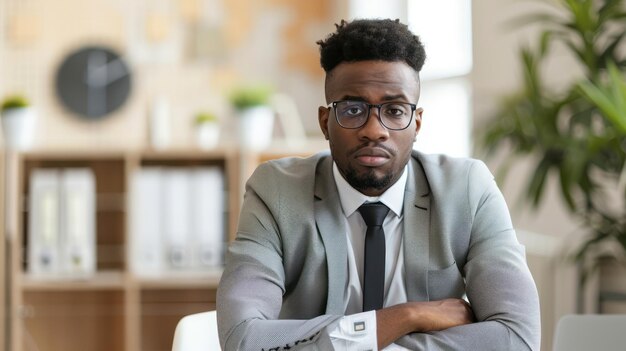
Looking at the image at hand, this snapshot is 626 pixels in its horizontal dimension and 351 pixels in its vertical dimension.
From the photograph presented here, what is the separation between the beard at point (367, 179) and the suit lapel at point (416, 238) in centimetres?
9

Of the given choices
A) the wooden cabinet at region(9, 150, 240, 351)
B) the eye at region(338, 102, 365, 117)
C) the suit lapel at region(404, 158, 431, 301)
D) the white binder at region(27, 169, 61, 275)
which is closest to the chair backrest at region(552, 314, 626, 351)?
the suit lapel at region(404, 158, 431, 301)

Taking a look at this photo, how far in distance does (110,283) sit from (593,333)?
2.56 meters

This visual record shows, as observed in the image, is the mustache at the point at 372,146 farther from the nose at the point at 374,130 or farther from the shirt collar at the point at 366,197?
the shirt collar at the point at 366,197

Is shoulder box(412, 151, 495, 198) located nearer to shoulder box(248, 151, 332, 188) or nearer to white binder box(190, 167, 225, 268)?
shoulder box(248, 151, 332, 188)

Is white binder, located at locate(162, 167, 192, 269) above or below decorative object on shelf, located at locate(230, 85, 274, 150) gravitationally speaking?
below

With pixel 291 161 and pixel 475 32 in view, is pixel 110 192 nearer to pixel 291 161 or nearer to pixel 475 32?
pixel 475 32

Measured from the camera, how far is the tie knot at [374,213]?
1.89m

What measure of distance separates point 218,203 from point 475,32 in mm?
1393

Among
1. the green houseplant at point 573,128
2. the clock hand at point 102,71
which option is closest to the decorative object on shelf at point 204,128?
the green houseplant at point 573,128

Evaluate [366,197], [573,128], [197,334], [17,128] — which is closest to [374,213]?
[366,197]

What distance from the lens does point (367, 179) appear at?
72.1 inches

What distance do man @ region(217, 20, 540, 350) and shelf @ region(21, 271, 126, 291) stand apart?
2.15m

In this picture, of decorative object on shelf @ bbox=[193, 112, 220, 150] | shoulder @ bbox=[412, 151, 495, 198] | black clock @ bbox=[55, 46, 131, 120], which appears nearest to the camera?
shoulder @ bbox=[412, 151, 495, 198]

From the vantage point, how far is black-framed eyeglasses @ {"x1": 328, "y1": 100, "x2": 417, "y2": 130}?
5.88 feet
